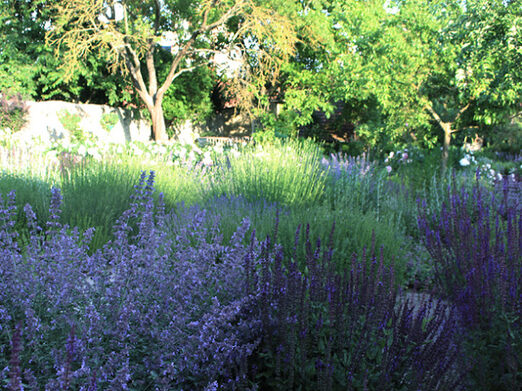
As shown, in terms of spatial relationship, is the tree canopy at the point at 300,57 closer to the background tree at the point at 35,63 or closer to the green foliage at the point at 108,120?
the background tree at the point at 35,63

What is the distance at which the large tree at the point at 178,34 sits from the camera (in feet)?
54.9

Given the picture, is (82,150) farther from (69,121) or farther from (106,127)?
(106,127)

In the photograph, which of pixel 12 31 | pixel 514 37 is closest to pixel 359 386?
pixel 514 37

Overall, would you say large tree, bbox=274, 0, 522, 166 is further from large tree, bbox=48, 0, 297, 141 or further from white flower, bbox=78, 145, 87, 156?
white flower, bbox=78, 145, 87, 156

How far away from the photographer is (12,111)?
67.5ft

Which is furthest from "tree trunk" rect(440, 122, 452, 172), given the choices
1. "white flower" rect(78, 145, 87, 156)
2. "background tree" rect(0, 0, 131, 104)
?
"background tree" rect(0, 0, 131, 104)

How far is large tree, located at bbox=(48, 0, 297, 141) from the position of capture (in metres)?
16.7

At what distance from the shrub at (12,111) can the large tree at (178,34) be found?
3312 mm

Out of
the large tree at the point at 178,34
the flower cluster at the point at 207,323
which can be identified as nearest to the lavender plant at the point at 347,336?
the flower cluster at the point at 207,323

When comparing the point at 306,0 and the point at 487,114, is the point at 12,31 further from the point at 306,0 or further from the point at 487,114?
the point at 487,114

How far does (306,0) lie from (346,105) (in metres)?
5.80

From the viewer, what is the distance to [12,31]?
908 inches

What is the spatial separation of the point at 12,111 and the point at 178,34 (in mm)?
8781

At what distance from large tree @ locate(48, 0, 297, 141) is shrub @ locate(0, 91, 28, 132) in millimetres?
3312
